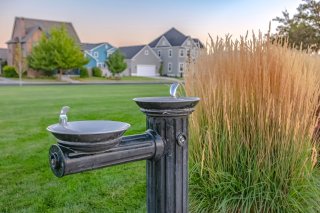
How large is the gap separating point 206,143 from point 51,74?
33.0m

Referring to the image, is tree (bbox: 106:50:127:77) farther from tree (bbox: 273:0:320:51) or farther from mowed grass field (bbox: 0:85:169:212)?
mowed grass field (bbox: 0:85:169:212)

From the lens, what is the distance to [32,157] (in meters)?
3.39

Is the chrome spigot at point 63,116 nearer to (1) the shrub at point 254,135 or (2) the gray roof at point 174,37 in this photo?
(1) the shrub at point 254,135

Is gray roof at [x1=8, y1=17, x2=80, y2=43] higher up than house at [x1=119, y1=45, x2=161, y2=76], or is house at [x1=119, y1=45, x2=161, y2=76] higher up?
gray roof at [x1=8, y1=17, x2=80, y2=43]

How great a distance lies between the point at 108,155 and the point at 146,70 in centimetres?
4062

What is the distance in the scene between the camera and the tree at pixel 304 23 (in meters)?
11.5

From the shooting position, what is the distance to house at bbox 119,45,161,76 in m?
40.5

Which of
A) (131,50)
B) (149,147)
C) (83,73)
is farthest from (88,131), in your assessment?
(131,50)

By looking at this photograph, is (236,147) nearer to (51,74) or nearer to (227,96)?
(227,96)

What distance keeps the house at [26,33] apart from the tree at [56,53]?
12.6ft

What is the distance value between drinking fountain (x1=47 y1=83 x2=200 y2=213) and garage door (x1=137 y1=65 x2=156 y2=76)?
4014 cm

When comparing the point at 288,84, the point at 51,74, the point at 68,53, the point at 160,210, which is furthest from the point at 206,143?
the point at 51,74

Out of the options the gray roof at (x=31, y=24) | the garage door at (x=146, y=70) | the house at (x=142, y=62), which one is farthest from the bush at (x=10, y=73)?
the garage door at (x=146, y=70)

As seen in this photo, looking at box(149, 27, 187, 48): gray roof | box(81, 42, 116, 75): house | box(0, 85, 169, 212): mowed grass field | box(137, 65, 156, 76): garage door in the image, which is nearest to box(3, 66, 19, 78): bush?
box(81, 42, 116, 75): house
